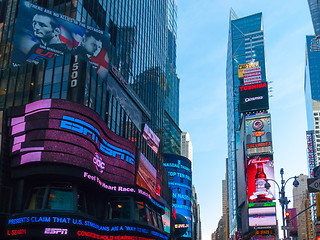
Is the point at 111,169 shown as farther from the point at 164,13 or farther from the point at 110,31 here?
the point at 164,13

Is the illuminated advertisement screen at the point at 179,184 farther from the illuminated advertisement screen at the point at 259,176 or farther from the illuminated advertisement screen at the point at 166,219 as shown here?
the illuminated advertisement screen at the point at 166,219

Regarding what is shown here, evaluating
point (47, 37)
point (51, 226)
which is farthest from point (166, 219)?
point (47, 37)

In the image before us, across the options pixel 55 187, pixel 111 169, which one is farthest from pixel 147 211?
pixel 55 187

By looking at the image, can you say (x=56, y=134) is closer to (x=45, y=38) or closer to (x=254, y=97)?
(x=45, y=38)

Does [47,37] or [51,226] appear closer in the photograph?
[51,226]

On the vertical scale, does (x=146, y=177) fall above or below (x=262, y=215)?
below

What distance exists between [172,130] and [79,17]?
294ft

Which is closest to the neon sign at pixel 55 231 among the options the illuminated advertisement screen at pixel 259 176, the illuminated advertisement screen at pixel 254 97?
the illuminated advertisement screen at pixel 259 176

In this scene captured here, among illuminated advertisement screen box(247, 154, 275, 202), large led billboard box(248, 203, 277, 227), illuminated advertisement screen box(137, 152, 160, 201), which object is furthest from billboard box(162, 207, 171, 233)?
illuminated advertisement screen box(247, 154, 275, 202)

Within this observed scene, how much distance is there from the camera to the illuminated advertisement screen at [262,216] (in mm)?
111625

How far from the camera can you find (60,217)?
38562 mm

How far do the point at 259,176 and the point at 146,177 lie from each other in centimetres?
6387

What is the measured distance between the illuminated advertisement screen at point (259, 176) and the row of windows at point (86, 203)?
6456cm

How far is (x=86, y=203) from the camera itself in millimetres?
44625
